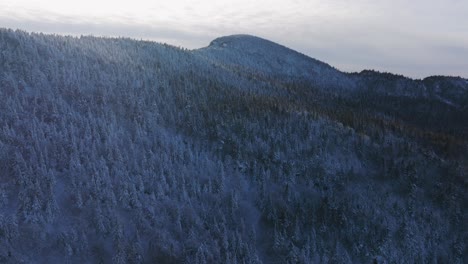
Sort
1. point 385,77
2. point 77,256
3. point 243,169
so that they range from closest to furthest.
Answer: point 77,256, point 243,169, point 385,77

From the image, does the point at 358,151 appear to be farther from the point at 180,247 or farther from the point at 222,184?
the point at 180,247

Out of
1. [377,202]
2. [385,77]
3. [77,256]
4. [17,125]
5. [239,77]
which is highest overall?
[385,77]

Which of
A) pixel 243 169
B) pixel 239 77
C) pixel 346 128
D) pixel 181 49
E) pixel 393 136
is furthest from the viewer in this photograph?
pixel 181 49

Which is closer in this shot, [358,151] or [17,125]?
[17,125]

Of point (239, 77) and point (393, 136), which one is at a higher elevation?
point (239, 77)

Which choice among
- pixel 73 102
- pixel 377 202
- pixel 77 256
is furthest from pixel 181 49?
pixel 77 256

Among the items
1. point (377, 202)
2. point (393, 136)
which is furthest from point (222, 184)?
point (393, 136)

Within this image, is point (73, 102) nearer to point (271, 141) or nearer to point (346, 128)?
point (271, 141)
